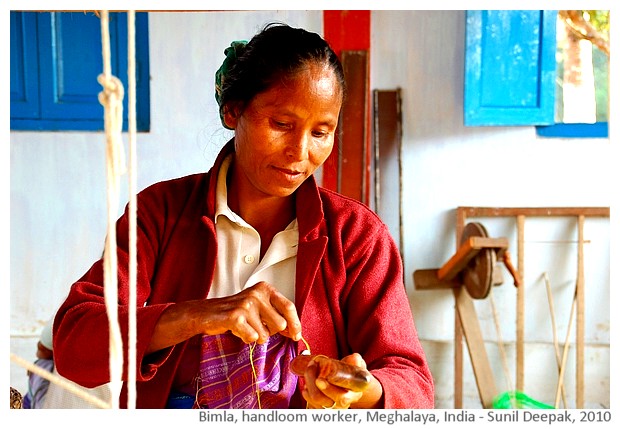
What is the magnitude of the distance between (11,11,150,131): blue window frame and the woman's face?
92.2 inches

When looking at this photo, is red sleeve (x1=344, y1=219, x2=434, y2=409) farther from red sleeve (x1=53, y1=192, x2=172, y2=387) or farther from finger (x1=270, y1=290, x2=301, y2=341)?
red sleeve (x1=53, y1=192, x2=172, y2=387)

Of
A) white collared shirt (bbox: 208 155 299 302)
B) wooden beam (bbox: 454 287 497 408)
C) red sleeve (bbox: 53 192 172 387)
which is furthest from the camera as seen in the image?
wooden beam (bbox: 454 287 497 408)

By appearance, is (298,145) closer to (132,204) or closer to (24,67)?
(132,204)

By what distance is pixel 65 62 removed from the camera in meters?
3.75

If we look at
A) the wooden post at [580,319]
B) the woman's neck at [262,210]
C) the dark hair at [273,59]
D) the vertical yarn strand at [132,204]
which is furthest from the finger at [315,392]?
the wooden post at [580,319]

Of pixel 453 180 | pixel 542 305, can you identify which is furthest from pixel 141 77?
pixel 542 305

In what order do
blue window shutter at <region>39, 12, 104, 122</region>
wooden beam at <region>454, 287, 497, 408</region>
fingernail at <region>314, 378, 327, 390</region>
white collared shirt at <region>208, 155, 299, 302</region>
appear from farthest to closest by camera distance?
blue window shutter at <region>39, 12, 104, 122</region> → wooden beam at <region>454, 287, 497, 408</region> → white collared shirt at <region>208, 155, 299, 302</region> → fingernail at <region>314, 378, 327, 390</region>

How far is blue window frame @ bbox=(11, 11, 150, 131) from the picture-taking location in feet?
12.2

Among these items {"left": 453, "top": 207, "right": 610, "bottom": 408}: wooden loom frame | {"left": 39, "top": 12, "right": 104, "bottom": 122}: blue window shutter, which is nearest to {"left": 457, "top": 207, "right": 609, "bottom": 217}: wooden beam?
{"left": 453, "top": 207, "right": 610, "bottom": 408}: wooden loom frame

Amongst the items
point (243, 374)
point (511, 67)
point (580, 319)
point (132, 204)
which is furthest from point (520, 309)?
point (132, 204)

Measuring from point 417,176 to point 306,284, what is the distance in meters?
2.42

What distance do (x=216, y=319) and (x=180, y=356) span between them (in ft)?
0.94

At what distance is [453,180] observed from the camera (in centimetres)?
388

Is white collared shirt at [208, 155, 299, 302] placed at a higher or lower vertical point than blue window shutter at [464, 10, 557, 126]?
lower
